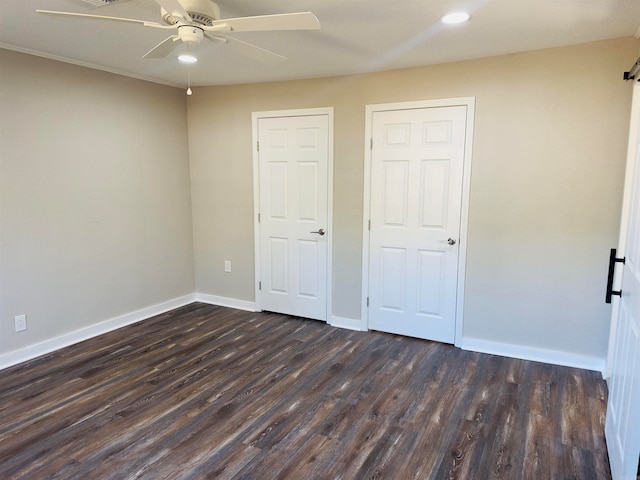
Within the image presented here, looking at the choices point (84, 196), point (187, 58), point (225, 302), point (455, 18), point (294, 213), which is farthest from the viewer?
point (225, 302)

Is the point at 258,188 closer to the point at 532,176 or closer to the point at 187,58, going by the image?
the point at 187,58

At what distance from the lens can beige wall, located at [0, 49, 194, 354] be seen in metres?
3.22

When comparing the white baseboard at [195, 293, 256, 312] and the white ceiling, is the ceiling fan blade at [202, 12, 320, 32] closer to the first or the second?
the white ceiling

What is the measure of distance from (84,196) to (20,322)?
1149 mm

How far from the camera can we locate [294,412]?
2660 mm

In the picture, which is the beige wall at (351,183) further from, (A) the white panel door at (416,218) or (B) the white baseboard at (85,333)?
(A) the white panel door at (416,218)

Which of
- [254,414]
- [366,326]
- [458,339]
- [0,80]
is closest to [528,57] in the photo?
[458,339]

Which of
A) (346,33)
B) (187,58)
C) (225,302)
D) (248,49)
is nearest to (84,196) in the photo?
(187,58)

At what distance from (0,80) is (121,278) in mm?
1911

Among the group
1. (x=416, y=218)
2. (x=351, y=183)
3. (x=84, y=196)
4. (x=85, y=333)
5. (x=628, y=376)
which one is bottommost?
(x=85, y=333)

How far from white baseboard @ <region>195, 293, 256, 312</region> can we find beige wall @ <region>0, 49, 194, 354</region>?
1.14ft

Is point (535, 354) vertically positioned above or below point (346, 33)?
below

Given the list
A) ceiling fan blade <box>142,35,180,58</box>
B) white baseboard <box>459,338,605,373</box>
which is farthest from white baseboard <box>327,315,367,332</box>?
ceiling fan blade <box>142,35,180,58</box>

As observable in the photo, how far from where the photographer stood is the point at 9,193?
316 centimetres
